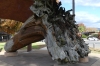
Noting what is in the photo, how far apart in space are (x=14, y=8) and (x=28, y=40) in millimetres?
2206

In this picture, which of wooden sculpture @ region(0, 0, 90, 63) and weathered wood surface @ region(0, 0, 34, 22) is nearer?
wooden sculpture @ region(0, 0, 90, 63)

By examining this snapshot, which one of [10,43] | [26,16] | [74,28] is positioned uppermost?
[26,16]

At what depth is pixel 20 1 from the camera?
445 inches

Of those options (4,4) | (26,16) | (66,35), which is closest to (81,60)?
(66,35)

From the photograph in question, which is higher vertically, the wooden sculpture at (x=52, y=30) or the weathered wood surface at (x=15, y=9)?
the weathered wood surface at (x=15, y=9)

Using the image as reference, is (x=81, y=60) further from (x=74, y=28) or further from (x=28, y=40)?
(x=28, y=40)

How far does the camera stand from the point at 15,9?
37.7 feet

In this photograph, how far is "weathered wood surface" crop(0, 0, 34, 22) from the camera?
11062mm

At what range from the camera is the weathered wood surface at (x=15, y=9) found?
36.3 ft

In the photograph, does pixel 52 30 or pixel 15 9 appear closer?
pixel 52 30

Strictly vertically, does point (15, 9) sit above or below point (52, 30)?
above

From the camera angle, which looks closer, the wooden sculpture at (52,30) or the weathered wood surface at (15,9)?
the wooden sculpture at (52,30)

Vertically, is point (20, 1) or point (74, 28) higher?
point (20, 1)

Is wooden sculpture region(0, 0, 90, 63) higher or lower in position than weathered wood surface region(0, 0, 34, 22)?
lower
